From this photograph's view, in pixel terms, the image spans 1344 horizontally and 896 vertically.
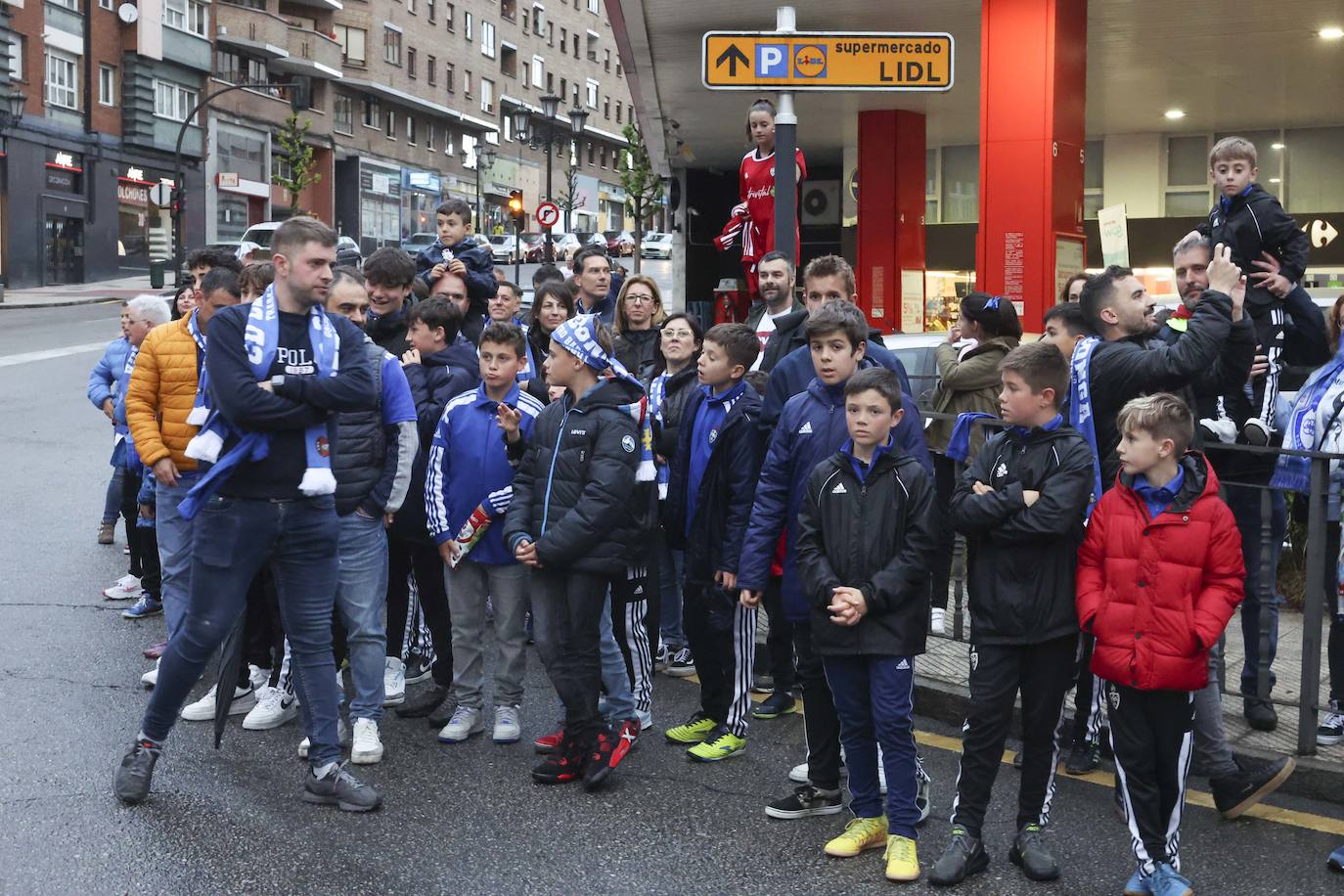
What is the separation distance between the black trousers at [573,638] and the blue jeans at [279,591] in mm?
821

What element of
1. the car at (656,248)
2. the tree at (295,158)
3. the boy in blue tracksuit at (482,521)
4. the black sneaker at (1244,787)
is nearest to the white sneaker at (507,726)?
the boy in blue tracksuit at (482,521)

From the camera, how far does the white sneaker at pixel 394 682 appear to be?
21.9 ft

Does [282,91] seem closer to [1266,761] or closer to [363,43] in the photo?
[363,43]

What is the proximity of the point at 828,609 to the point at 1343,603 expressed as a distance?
86.2 inches

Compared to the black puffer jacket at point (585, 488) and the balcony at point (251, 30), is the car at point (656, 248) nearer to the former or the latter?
the balcony at point (251, 30)

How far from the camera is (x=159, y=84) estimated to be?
5003cm

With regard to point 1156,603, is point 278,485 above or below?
above

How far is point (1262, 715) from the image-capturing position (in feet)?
18.7

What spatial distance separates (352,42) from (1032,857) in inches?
2553

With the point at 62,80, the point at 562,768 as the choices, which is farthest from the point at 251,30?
the point at 562,768

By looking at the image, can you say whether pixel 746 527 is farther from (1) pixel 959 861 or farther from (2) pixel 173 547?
(2) pixel 173 547

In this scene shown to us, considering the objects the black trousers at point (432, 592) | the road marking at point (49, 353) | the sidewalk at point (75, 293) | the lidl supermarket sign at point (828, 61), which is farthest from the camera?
the sidewalk at point (75, 293)

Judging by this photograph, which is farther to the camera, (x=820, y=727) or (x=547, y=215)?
(x=547, y=215)

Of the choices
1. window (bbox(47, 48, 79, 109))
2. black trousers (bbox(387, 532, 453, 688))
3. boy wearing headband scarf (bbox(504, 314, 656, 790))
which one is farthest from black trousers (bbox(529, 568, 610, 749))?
window (bbox(47, 48, 79, 109))
